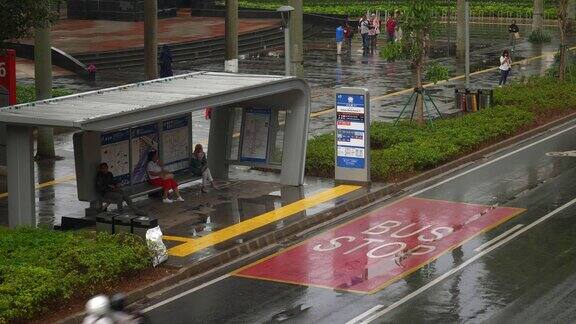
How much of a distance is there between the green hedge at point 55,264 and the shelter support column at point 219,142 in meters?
7.84

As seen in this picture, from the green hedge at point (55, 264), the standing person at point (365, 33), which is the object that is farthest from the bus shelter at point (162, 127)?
the standing person at point (365, 33)

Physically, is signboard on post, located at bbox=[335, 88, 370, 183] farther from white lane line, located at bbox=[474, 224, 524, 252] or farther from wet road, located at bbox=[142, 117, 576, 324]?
white lane line, located at bbox=[474, 224, 524, 252]

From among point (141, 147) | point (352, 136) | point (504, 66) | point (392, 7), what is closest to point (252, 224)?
point (141, 147)

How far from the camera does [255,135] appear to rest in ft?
95.3

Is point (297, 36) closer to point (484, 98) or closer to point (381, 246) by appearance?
point (484, 98)

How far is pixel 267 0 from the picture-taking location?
261 feet

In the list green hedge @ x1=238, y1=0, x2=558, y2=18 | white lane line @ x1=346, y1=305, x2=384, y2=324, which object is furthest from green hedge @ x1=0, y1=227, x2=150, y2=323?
green hedge @ x1=238, y1=0, x2=558, y2=18

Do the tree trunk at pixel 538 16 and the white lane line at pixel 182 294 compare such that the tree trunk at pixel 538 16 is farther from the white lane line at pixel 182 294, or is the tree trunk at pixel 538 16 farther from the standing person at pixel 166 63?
the white lane line at pixel 182 294

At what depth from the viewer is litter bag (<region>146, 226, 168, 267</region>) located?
21.0 meters

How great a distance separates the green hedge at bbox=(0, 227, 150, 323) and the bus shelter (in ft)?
5.12

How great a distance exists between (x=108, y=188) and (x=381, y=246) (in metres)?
5.60

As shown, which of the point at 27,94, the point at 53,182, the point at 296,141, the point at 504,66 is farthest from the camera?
the point at 504,66

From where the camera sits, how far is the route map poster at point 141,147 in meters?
26.2

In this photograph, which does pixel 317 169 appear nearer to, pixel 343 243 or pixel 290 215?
pixel 290 215
